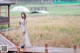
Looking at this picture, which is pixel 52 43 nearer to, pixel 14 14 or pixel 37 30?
pixel 37 30

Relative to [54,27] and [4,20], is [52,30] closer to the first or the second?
[54,27]

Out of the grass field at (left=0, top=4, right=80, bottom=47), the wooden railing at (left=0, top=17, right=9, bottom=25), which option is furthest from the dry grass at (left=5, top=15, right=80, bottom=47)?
the wooden railing at (left=0, top=17, right=9, bottom=25)

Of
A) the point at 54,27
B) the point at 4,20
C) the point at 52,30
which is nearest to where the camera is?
the point at 4,20

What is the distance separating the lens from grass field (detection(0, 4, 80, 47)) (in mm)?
6301

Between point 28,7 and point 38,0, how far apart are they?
0.85 ft

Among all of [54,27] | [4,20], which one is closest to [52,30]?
[54,27]

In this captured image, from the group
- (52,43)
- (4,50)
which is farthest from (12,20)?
(4,50)

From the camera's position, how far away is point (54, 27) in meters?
7.00

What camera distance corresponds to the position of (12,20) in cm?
696

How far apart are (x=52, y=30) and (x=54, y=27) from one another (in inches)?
6.4

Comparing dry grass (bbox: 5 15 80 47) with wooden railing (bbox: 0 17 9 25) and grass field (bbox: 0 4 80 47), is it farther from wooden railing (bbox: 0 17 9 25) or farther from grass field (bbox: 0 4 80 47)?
wooden railing (bbox: 0 17 9 25)

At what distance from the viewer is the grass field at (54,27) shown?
20.7ft

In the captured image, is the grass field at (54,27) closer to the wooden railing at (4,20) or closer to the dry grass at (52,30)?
the dry grass at (52,30)

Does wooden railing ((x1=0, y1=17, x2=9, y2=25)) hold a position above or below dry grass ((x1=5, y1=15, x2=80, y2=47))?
above
